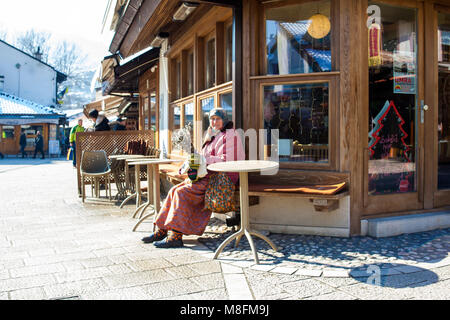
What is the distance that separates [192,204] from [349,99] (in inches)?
80.3

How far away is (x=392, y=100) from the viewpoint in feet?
16.5

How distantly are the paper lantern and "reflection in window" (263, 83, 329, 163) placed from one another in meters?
0.58

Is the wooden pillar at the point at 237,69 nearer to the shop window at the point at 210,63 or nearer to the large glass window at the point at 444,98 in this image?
the shop window at the point at 210,63

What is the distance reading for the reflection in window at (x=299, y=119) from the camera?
15.8ft

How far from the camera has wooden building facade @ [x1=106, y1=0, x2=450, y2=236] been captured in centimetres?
470

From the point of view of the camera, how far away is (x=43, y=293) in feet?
10.1

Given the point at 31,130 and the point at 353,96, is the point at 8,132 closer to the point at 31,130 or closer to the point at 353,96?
the point at 31,130

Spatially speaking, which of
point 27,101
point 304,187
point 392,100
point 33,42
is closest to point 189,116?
point 304,187

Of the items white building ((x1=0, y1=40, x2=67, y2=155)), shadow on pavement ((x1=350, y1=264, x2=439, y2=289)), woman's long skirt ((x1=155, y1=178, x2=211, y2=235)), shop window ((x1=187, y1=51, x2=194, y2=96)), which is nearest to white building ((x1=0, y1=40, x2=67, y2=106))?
white building ((x1=0, y1=40, x2=67, y2=155))

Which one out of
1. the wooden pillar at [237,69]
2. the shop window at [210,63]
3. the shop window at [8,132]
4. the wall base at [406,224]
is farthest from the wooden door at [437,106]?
the shop window at [8,132]

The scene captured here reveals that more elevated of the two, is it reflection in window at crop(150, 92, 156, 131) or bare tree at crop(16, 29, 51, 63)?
bare tree at crop(16, 29, 51, 63)

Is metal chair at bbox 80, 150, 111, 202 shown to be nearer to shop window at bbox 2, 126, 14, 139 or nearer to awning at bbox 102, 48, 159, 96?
awning at bbox 102, 48, 159, 96

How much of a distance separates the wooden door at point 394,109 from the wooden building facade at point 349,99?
0.04ft

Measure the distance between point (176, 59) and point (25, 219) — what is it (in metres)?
4.08
